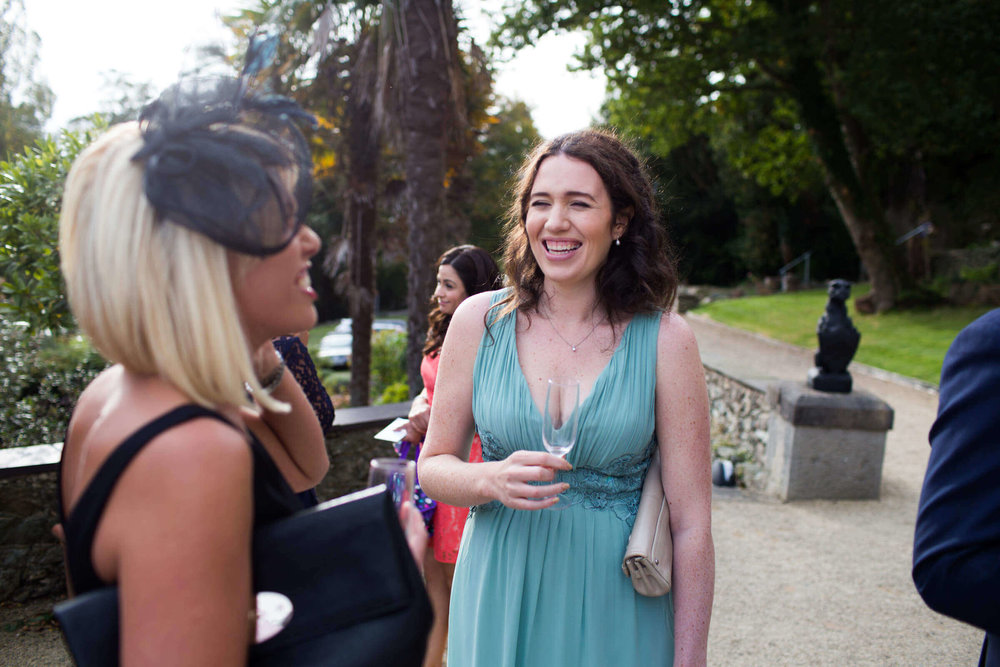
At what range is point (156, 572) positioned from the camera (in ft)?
2.91

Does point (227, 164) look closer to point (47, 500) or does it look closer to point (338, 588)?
point (338, 588)

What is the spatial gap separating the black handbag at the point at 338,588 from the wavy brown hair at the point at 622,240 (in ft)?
4.13

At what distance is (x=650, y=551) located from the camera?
185 centimetres

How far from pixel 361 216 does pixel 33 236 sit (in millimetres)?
7216

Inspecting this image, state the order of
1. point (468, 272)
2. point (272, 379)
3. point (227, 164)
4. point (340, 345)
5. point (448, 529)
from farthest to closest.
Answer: point (340, 345)
point (468, 272)
point (448, 529)
point (272, 379)
point (227, 164)

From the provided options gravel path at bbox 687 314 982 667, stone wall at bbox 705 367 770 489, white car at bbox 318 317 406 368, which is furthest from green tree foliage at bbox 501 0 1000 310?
gravel path at bbox 687 314 982 667

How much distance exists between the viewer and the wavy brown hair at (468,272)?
4055 millimetres

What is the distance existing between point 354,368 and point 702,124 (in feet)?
48.7

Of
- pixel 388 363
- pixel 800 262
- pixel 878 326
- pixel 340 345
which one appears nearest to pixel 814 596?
pixel 388 363

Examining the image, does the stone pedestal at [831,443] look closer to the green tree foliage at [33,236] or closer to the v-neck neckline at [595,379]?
the v-neck neckline at [595,379]

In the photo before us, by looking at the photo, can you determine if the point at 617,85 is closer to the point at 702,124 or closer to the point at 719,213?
the point at 702,124

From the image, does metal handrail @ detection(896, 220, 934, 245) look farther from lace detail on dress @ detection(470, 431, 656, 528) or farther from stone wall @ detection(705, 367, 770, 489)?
lace detail on dress @ detection(470, 431, 656, 528)

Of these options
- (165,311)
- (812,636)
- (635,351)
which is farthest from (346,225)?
(165,311)

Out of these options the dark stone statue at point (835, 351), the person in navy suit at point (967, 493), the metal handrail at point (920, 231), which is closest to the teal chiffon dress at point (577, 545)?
the person in navy suit at point (967, 493)
